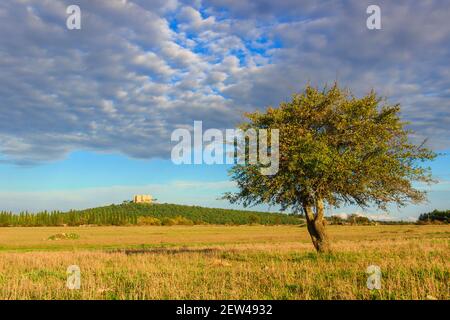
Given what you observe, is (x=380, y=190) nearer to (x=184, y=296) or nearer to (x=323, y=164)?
(x=323, y=164)

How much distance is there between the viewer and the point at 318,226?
94.7 ft

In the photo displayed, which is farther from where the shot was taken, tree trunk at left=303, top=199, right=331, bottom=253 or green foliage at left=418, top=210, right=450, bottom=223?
green foliage at left=418, top=210, right=450, bottom=223

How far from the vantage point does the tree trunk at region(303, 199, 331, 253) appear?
2861 cm

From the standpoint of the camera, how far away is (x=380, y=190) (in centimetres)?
2816

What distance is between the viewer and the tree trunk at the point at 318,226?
93.9 ft

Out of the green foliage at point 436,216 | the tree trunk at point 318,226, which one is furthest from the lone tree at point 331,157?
the green foliage at point 436,216

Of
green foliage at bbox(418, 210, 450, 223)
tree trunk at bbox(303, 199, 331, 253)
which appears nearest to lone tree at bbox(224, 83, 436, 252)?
tree trunk at bbox(303, 199, 331, 253)

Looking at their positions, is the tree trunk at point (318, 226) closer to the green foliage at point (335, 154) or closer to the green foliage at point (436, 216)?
the green foliage at point (335, 154)

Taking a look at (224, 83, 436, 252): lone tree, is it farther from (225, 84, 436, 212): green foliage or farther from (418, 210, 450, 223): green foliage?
(418, 210, 450, 223): green foliage

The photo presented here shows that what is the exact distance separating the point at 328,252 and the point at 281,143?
8475mm

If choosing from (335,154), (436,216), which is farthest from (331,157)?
(436,216)

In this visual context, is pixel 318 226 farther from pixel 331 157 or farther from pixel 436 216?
pixel 436 216
